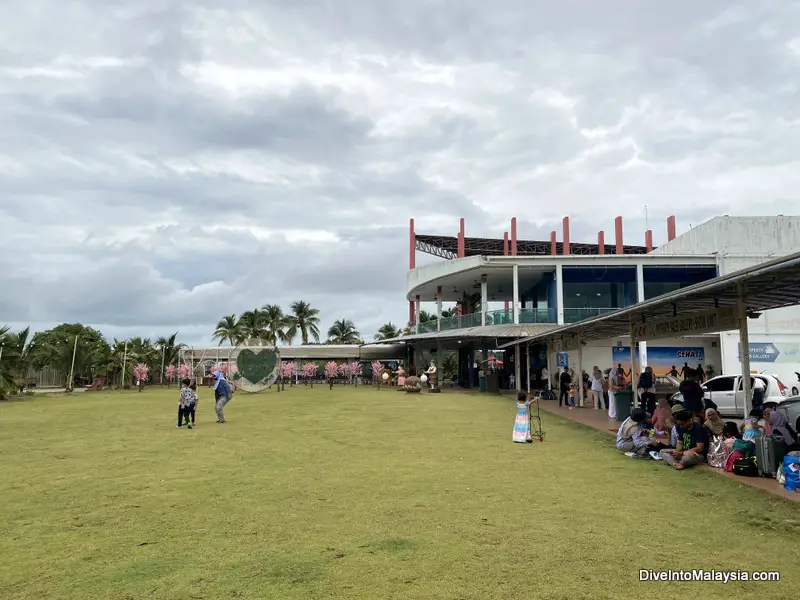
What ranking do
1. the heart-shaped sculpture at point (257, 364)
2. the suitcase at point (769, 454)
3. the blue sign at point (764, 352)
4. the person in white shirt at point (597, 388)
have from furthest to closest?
the heart-shaped sculpture at point (257, 364) → the blue sign at point (764, 352) → the person in white shirt at point (597, 388) → the suitcase at point (769, 454)

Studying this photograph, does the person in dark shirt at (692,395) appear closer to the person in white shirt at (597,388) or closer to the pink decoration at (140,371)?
the person in white shirt at (597,388)

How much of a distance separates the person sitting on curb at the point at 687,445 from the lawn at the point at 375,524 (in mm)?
408

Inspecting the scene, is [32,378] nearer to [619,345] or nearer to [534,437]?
[619,345]

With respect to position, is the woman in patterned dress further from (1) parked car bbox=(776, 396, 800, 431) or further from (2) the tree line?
(2) the tree line

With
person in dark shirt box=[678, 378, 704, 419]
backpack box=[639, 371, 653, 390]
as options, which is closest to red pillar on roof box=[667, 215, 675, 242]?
backpack box=[639, 371, 653, 390]

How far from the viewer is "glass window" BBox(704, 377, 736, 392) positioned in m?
18.1

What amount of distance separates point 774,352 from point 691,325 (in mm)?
22874

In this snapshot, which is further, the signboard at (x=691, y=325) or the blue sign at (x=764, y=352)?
the blue sign at (x=764, y=352)

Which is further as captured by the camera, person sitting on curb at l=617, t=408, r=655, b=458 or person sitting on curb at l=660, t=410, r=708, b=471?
person sitting on curb at l=617, t=408, r=655, b=458

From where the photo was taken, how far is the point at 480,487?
7.81 meters

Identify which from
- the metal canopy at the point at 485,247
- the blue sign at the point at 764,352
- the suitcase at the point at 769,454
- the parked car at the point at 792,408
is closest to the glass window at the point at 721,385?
the parked car at the point at 792,408

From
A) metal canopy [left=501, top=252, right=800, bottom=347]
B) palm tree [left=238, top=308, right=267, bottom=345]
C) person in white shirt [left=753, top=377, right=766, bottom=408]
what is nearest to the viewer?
metal canopy [left=501, top=252, right=800, bottom=347]

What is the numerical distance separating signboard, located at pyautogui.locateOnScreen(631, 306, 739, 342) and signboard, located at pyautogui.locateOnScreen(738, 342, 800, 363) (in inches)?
758

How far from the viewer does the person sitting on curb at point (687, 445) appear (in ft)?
30.1
